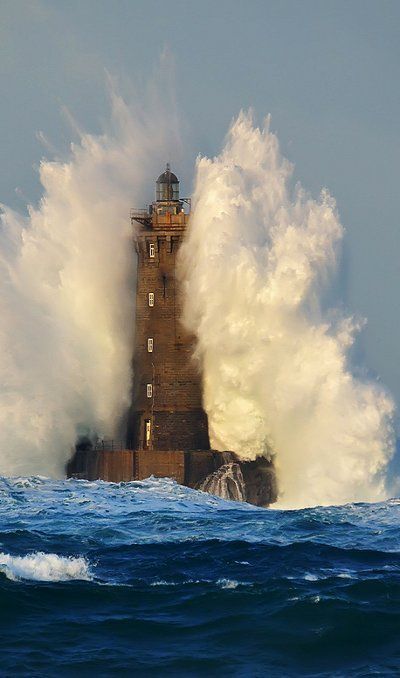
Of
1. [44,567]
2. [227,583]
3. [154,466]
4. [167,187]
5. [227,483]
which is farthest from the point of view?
[167,187]

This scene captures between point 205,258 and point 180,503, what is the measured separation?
14.8m

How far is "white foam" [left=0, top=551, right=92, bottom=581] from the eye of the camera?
21891 millimetres

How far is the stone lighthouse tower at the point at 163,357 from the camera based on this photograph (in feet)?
162

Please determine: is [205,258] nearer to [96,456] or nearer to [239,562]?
[96,456]

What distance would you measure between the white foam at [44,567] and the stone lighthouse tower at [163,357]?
25.6 metres

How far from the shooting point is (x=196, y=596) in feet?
67.7

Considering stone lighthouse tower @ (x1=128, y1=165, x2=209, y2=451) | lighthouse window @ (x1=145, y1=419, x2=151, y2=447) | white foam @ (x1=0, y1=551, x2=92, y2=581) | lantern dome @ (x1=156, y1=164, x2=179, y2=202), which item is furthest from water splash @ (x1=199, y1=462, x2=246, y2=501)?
white foam @ (x1=0, y1=551, x2=92, y2=581)

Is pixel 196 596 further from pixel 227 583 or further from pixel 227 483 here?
pixel 227 483

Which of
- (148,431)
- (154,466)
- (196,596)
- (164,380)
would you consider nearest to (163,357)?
(164,380)

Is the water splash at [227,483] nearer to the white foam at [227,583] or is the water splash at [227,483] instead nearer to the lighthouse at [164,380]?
the lighthouse at [164,380]

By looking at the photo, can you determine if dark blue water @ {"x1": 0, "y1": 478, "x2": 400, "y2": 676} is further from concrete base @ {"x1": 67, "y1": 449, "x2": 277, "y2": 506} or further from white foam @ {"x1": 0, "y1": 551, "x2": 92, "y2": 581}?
concrete base @ {"x1": 67, "y1": 449, "x2": 277, "y2": 506}

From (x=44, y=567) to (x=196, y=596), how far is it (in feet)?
11.0

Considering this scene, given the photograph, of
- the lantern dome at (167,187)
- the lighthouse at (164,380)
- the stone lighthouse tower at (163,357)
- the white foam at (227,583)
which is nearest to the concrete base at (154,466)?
the lighthouse at (164,380)

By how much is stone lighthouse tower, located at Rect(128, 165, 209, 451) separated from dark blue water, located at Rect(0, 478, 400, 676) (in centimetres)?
1739
